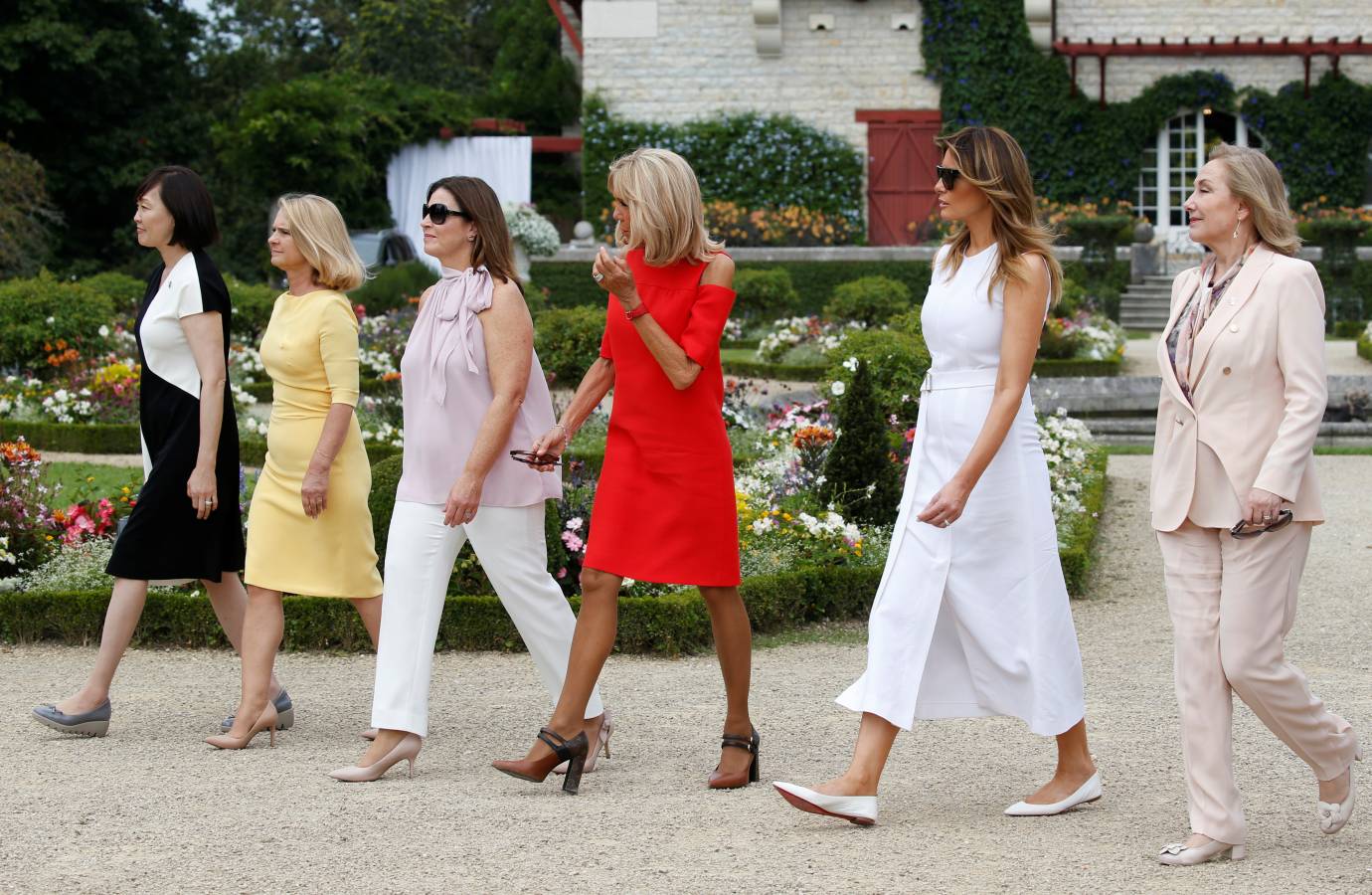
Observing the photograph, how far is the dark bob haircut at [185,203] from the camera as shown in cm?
483

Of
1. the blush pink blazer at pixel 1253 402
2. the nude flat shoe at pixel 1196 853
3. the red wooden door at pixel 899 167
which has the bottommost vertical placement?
the nude flat shoe at pixel 1196 853

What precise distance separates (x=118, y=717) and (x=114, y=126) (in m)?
23.8

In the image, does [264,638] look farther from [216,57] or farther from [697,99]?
[216,57]

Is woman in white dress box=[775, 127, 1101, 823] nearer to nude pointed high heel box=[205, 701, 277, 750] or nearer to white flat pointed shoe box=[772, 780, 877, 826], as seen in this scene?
white flat pointed shoe box=[772, 780, 877, 826]

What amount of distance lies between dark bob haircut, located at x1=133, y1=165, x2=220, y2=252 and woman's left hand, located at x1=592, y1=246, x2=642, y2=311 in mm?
1432

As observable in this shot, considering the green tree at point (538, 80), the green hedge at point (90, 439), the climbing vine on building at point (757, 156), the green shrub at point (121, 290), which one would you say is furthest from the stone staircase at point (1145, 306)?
the green hedge at point (90, 439)

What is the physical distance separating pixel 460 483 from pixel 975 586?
4.19 feet

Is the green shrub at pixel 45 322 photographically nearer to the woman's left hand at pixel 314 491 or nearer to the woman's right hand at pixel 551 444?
the woman's left hand at pixel 314 491

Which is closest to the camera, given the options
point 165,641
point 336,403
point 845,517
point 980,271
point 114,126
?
point 980,271

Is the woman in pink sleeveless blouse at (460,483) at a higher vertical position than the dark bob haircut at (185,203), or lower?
lower

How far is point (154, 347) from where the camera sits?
189 inches

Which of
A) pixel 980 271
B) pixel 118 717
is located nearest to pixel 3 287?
pixel 118 717

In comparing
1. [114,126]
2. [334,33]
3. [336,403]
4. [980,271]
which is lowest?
[336,403]

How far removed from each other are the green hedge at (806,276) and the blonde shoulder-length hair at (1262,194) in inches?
626
